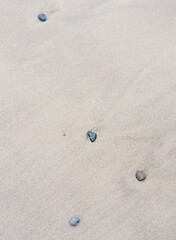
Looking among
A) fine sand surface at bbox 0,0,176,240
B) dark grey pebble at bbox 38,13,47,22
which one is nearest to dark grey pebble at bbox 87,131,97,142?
fine sand surface at bbox 0,0,176,240

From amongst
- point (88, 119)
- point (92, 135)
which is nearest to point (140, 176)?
point (92, 135)

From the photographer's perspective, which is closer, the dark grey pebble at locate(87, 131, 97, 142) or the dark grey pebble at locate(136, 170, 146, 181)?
the dark grey pebble at locate(136, 170, 146, 181)

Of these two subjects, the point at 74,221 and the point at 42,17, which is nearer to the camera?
the point at 74,221

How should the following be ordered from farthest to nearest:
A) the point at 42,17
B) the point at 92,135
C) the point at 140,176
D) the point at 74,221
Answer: the point at 42,17 < the point at 92,135 < the point at 140,176 < the point at 74,221

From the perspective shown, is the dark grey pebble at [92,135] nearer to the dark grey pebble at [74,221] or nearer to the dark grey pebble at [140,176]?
the dark grey pebble at [140,176]

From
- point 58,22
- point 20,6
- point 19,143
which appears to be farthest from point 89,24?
point 19,143

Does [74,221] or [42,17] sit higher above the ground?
[42,17]

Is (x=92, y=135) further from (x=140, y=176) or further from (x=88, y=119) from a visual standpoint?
(x=140, y=176)

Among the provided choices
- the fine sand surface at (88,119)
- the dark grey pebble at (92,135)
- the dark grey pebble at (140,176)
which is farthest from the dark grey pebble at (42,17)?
the dark grey pebble at (140,176)

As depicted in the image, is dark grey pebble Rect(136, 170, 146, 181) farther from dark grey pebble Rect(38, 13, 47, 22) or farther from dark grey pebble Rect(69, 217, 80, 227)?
dark grey pebble Rect(38, 13, 47, 22)

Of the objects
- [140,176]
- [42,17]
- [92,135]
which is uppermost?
[42,17]
